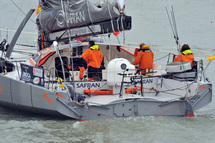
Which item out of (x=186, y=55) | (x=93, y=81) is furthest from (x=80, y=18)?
(x=186, y=55)

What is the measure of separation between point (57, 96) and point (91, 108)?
0.77 meters

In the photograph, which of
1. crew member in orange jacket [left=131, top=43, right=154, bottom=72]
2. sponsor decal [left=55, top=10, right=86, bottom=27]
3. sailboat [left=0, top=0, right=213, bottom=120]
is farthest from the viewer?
crew member in orange jacket [left=131, top=43, right=154, bottom=72]

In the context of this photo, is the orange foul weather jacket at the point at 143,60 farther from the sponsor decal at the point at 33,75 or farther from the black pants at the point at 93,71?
the sponsor decal at the point at 33,75

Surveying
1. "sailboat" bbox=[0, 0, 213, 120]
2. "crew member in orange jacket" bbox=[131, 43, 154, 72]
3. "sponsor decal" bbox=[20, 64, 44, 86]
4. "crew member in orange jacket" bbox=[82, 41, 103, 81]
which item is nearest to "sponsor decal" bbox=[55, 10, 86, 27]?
"sailboat" bbox=[0, 0, 213, 120]

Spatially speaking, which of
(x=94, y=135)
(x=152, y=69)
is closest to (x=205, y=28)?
(x=152, y=69)

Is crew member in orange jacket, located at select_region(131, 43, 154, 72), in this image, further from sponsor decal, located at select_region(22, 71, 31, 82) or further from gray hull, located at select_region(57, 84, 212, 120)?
sponsor decal, located at select_region(22, 71, 31, 82)

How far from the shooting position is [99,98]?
1110cm

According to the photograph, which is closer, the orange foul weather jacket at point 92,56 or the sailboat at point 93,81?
the sailboat at point 93,81

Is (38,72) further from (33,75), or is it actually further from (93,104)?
(93,104)

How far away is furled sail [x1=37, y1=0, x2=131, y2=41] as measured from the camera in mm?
11484

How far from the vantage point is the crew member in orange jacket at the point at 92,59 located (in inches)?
446

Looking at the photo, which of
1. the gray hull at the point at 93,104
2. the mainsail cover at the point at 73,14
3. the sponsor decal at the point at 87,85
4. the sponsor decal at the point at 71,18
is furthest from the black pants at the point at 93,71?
the sponsor decal at the point at 71,18

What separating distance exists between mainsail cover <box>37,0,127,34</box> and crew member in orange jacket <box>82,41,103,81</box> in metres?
0.76

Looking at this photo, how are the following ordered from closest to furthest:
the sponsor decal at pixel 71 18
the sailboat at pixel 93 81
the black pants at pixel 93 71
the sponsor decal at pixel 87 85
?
1. the sailboat at pixel 93 81
2. the sponsor decal at pixel 87 85
3. the black pants at pixel 93 71
4. the sponsor decal at pixel 71 18
